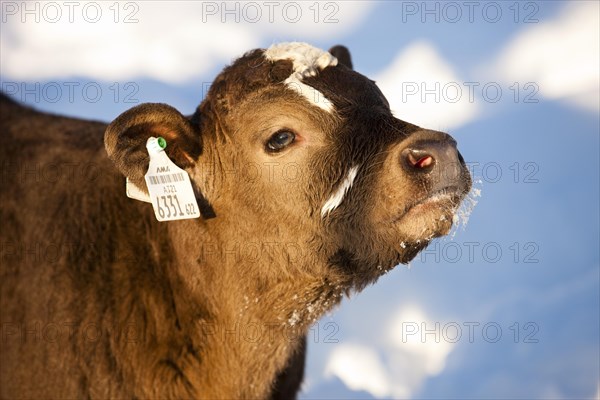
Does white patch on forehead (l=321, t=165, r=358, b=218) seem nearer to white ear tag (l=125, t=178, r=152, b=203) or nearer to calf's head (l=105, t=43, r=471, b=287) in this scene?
calf's head (l=105, t=43, r=471, b=287)

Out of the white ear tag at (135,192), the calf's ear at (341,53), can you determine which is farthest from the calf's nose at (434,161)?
the calf's ear at (341,53)

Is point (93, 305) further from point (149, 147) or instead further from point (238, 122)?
point (238, 122)

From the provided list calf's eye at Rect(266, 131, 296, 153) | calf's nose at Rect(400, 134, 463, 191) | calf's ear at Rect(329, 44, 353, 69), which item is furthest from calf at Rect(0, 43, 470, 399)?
calf's ear at Rect(329, 44, 353, 69)

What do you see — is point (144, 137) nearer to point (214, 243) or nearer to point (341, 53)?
point (214, 243)

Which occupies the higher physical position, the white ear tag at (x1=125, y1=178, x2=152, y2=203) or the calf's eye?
the calf's eye

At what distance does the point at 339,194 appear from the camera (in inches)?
192

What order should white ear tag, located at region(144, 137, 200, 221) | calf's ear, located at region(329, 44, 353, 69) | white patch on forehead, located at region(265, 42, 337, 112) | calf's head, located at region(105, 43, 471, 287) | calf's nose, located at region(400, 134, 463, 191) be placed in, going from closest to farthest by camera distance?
calf's nose, located at region(400, 134, 463, 191) < calf's head, located at region(105, 43, 471, 287) < white patch on forehead, located at region(265, 42, 337, 112) < white ear tag, located at region(144, 137, 200, 221) < calf's ear, located at region(329, 44, 353, 69)

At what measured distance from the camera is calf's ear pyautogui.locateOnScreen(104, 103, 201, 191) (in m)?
5.03

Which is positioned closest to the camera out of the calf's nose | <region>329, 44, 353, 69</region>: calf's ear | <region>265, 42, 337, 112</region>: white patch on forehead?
the calf's nose

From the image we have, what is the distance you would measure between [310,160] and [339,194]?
0.97ft

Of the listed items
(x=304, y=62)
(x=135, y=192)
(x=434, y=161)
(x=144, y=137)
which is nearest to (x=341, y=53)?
(x=304, y=62)

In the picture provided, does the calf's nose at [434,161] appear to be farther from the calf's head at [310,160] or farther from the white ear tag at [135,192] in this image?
the white ear tag at [135,192]

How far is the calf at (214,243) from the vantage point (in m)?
4.93

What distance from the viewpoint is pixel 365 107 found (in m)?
5.06
